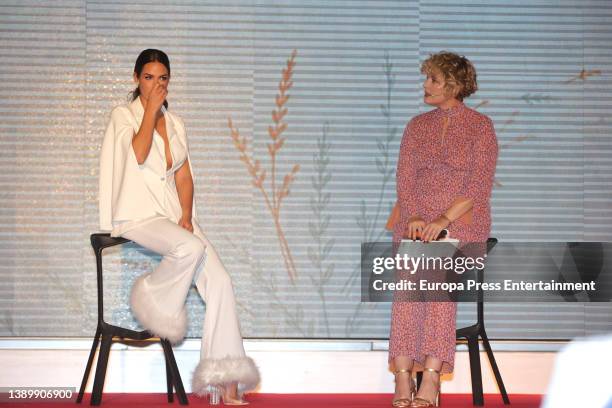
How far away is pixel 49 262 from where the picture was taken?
434 centimetres

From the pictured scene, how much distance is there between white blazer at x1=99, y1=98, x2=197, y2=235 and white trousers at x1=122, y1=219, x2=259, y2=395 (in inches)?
3.1

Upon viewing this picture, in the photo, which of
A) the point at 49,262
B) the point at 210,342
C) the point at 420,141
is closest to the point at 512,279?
the point at 420,141

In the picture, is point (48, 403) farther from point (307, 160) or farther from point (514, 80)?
point (514, 80)

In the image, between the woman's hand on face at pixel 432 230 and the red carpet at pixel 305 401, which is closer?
the woman's hand on face at pixel 432 230

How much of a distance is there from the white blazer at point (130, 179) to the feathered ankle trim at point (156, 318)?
0.95 ft

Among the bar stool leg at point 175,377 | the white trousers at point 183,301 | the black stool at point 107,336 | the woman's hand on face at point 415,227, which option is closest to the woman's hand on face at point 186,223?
the white trousers at point 183,301

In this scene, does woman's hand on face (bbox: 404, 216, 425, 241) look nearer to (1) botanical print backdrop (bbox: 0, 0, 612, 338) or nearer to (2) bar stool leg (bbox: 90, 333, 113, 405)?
(1) botanical print backdrop (bbox: 0, 0, 612, 338)

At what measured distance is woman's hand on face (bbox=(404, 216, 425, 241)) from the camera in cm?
343

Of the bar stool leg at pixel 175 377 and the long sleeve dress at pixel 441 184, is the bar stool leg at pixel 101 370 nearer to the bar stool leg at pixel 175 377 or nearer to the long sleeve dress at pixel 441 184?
the bar stool leg at pixel 175 377

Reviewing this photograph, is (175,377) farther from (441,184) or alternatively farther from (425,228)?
(441,184)

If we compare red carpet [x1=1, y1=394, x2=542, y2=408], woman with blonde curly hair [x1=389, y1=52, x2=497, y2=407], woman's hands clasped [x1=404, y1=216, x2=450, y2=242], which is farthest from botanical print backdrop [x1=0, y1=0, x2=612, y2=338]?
woman's hands clasped [x1=404, y1=216, x2=450, y2=242]

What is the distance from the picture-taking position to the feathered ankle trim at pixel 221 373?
337cm

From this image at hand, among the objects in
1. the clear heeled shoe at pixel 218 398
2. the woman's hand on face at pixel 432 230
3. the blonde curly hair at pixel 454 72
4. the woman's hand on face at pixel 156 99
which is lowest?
the clear heeled shoe at pixel 218 398

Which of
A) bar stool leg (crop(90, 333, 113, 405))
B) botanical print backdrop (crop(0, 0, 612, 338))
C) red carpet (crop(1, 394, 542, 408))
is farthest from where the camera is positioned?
botanical print backdrop (crop(0, 0, 612, 338))
